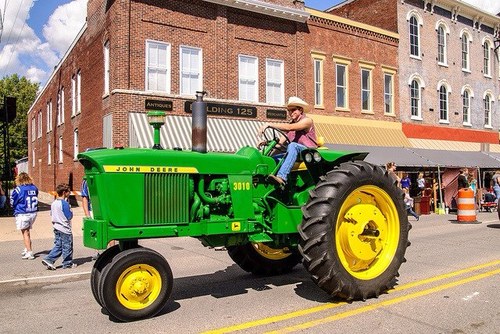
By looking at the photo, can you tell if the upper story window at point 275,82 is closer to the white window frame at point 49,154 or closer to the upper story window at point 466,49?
the upper story window at point 466,49

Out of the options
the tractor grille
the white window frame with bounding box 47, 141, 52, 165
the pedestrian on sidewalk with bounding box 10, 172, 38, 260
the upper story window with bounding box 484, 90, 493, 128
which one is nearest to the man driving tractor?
the tractor grille

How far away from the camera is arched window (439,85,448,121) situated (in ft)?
88.3

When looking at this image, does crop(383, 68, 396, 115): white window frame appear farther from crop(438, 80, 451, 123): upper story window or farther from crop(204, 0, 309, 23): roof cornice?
crop(204, 0, 309, 23): roof cornice

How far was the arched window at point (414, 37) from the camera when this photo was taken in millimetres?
25125

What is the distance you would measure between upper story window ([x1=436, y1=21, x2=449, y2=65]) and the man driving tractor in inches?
925

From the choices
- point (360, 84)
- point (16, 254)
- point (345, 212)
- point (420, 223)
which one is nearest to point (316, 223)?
point (345, 212)

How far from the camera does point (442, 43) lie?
26.9 metres

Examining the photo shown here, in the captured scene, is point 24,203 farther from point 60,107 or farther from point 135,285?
point 60,107

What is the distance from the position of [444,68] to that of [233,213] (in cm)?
2516

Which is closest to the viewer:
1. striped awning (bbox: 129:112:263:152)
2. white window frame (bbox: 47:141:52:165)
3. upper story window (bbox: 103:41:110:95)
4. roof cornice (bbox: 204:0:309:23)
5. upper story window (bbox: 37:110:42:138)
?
striped awning (bbox: 129:112:263:152)

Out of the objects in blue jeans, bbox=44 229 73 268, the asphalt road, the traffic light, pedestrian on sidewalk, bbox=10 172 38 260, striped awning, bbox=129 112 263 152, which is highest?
the traffic light

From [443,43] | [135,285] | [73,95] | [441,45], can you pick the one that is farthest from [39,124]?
[135,285]

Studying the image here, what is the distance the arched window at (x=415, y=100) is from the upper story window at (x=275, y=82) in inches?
347

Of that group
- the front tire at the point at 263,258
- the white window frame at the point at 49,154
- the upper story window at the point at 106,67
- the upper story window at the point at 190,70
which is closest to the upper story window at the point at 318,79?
the upper story window at the point at 190,70
